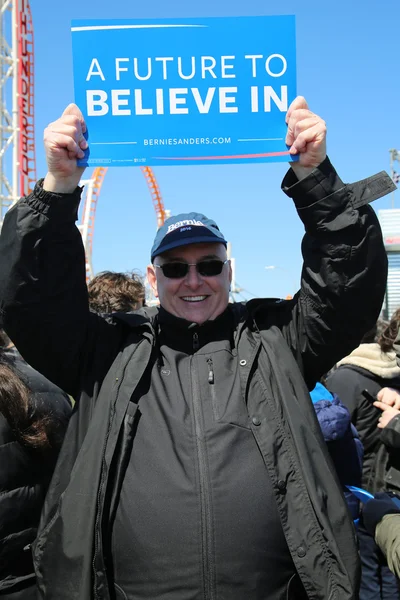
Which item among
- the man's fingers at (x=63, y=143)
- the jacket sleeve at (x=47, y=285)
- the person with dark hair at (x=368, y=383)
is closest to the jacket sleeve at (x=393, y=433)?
the person with dark hair at (x=368, y=383)

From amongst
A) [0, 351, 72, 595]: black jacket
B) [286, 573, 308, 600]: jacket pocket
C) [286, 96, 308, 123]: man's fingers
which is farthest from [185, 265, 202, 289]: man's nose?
[286, 573, 308, 600]: jacket pocket

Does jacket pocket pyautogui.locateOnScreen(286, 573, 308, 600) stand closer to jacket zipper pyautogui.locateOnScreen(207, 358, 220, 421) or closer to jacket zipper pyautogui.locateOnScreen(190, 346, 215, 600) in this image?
jacket zipper pyautogui.locateOnScreen(190, 346, 215, 600)

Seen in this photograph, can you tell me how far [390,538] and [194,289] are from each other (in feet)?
3.81

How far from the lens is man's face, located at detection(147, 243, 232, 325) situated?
2.24 m

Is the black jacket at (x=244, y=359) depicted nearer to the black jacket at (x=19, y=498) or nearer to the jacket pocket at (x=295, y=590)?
the jacket pocket at (x=295, y=590)

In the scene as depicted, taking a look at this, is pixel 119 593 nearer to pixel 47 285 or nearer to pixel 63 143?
pixel 47 285

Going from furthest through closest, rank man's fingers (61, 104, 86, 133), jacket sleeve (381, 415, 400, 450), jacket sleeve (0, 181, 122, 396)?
jacket sleeve (381, 415, 400, 450) < man's fingers (61, 104, 86, 133) < jacket sleeve (0, 181, 122, 396)

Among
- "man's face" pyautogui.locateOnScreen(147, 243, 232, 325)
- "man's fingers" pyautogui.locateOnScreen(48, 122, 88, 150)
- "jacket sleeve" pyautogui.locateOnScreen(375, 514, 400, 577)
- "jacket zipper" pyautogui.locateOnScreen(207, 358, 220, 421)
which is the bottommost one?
"jacket sleeve" pyautogui.locateOnScreen(375, 514, 400, 577)

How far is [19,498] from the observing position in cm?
216

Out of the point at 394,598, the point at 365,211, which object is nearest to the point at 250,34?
the point at 365,211

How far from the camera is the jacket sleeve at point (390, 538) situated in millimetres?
2170

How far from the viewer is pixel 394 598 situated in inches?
135

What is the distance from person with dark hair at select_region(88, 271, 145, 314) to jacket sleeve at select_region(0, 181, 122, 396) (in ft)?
5.38

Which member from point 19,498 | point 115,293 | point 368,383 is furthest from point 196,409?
point 368,383
